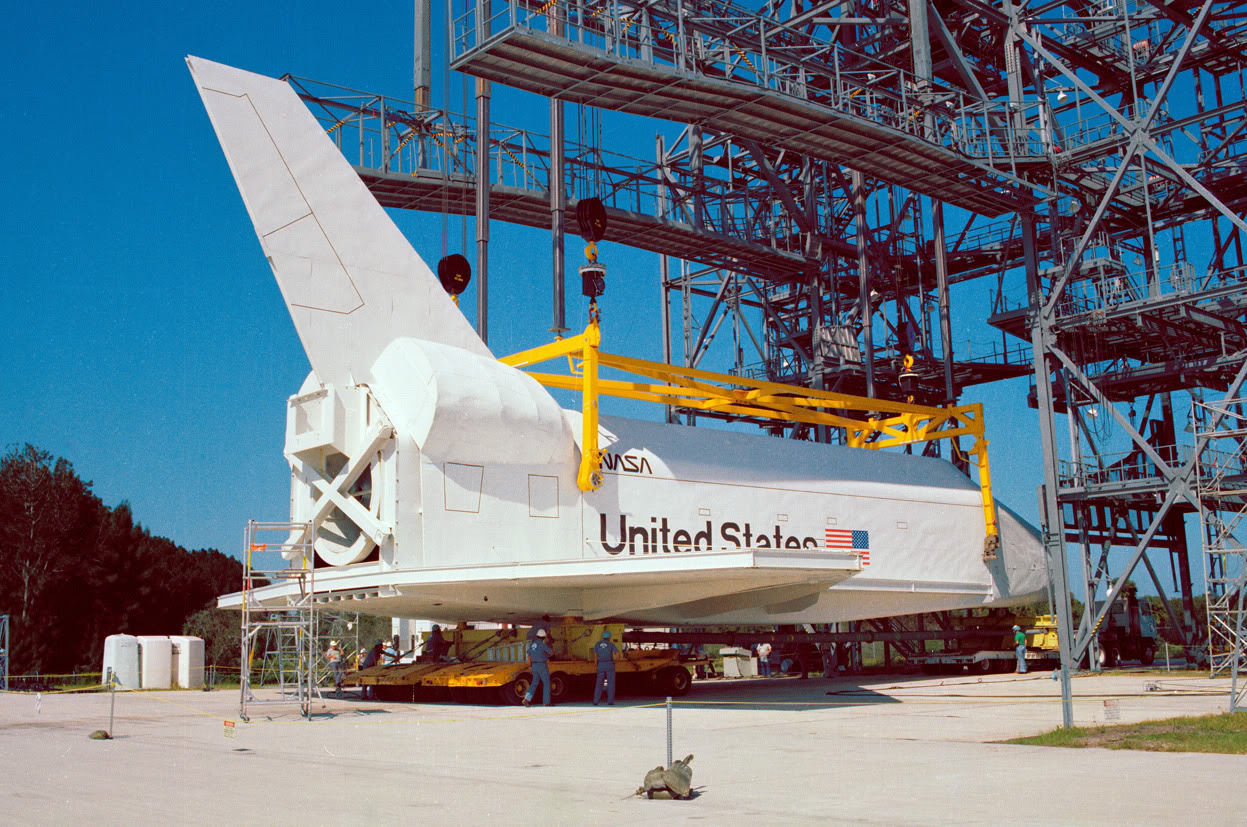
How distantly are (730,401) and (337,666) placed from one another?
9963 millimetres

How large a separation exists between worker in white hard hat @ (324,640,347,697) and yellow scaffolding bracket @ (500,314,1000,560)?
6.91 m

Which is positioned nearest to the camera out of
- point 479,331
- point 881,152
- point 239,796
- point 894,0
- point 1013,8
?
point 239,796

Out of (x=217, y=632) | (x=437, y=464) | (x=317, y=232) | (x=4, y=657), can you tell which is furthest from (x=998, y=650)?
(x=217, y=632)

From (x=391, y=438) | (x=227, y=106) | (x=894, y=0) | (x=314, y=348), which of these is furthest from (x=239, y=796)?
(x=894, y=0)

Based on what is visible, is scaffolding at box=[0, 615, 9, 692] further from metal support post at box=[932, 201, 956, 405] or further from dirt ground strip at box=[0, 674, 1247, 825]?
metal support post at box=[932, 201, 956, 405]

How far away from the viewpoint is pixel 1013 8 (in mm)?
30672

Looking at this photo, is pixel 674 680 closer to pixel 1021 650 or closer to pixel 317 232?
pixel 317 232

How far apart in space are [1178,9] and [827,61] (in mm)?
9332

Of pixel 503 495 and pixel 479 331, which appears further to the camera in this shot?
pixel 479 331

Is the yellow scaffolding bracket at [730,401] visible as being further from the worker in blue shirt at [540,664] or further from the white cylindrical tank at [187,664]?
the white cylindrical tank at [187,664]

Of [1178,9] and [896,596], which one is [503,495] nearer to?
[896,596]

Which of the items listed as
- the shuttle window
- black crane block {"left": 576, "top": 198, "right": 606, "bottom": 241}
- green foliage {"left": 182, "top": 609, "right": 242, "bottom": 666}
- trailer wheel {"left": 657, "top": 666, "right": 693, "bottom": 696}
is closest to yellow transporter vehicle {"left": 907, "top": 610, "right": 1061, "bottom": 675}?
trailer wheel {"left": 657, "top": 666, "right": 693, "bottom": 696}

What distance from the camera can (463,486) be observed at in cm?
1972

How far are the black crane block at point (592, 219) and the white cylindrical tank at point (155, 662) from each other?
17.4 m
